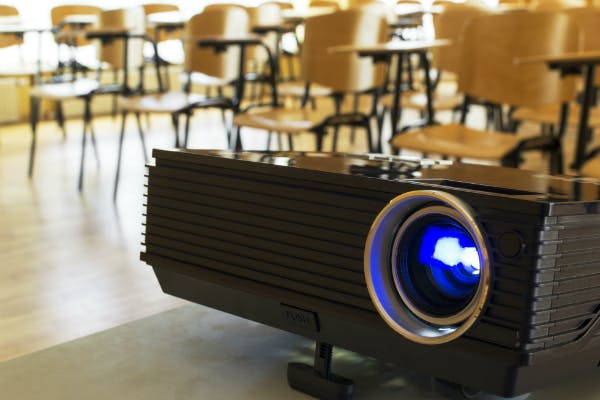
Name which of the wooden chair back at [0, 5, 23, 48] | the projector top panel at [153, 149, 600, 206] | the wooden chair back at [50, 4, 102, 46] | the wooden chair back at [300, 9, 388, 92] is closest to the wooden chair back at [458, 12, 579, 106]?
the wooden chair back at [300, 9, 388, 92]

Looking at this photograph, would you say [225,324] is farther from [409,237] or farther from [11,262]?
[11,262]

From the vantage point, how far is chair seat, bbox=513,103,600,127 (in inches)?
131

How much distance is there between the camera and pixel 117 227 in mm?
3066

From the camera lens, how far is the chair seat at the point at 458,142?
253 centimetres

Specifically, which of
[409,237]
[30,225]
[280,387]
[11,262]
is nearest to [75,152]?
[30,225]

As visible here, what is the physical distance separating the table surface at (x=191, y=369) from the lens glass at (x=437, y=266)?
31cm

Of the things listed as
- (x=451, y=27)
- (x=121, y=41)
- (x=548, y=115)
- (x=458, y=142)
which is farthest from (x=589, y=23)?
(x=121, y=41)

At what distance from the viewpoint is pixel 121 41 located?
4438 mm

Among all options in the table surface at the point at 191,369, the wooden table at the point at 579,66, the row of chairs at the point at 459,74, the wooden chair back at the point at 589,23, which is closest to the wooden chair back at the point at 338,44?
the row of chairs at the point at 459,74

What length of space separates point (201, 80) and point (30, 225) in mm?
1896

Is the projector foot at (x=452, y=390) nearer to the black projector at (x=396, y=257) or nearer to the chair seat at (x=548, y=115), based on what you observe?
the black projector at (x=396, y=257)

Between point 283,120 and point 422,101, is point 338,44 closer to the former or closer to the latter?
point 283,120

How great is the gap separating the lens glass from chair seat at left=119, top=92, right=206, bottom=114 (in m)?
2.38

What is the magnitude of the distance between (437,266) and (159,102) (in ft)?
8.59
